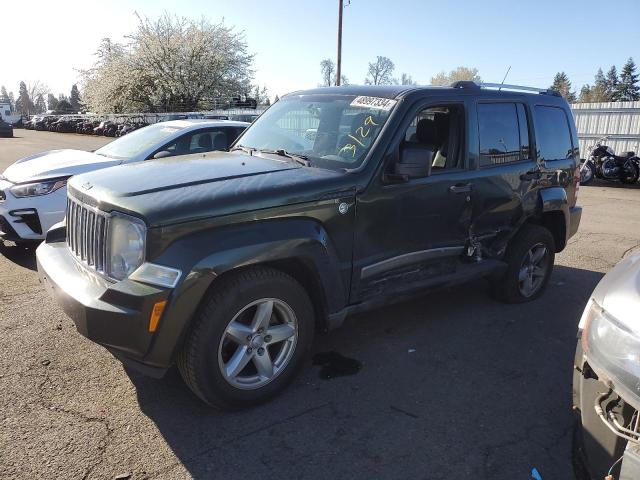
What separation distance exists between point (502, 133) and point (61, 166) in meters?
5.10

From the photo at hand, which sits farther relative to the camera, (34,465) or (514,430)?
(514,430)

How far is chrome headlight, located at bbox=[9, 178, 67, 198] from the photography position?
570 centimetres

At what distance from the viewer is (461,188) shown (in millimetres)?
4059

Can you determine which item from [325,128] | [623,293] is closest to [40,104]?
[325,128]

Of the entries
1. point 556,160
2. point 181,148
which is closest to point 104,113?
point 181,148

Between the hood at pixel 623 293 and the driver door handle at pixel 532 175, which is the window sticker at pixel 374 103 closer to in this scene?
the driver door handle at pixel 532 175

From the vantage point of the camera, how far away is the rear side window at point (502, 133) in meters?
4.31

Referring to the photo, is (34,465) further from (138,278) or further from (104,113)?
(104,113)

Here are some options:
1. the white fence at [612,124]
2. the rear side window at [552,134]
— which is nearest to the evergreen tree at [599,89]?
the white fence at [612,124]

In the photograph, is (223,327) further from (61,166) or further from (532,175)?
(61,166)

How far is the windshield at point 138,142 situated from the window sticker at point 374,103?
353cm

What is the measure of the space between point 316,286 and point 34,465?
1836 mm

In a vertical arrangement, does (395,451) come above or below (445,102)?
below

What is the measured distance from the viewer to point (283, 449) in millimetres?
2771
